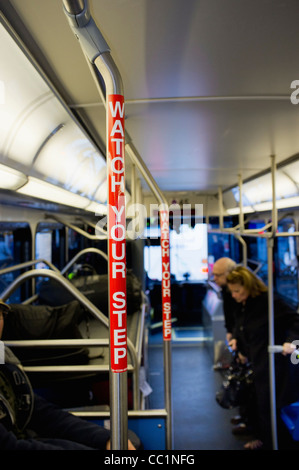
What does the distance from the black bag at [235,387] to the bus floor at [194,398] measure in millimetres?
541

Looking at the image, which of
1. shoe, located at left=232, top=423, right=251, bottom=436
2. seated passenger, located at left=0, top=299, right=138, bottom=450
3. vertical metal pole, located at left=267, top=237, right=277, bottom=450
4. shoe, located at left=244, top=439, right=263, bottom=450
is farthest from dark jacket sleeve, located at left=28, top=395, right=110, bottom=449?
shoe, located at left=232, top=423, right=251, bottom=436

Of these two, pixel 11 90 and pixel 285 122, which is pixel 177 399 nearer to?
pixel 285 122

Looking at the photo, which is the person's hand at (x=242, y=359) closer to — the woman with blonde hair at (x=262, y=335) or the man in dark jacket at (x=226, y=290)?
the woman with blonde hair at (x=262, y=335)

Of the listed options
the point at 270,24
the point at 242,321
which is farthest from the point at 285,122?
the point at 242,321

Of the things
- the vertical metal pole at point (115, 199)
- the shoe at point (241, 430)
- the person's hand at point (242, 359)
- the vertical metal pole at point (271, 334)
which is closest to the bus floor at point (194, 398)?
the shoe at point (241, 430)

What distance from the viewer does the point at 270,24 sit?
3.38ft

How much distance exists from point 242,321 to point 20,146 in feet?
8.79

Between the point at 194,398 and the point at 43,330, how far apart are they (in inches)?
123

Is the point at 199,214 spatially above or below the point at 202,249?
above

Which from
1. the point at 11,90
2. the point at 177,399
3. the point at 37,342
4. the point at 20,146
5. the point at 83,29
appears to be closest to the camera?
the point at 83,29

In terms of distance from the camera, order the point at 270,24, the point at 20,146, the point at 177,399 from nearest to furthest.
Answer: the point at 270,24, the point at 20,146, the point at 177,399

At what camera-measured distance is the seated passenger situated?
1.52 metres

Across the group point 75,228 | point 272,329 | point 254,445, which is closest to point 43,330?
point 75,228

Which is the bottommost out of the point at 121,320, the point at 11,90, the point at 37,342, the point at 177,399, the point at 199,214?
the point at 177,399
